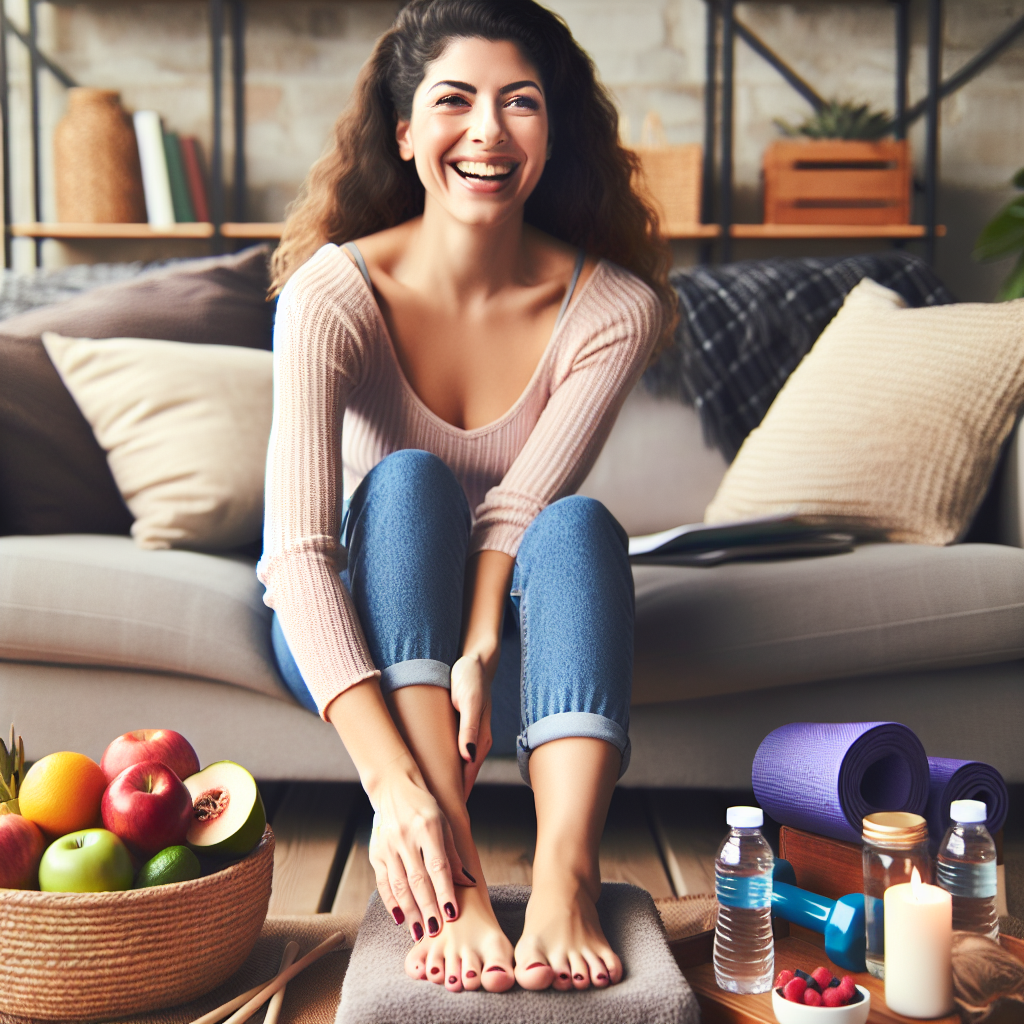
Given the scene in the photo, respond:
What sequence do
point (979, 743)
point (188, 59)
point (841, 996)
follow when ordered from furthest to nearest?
point (188, 59) → point (979, 743) → point (841, 996)

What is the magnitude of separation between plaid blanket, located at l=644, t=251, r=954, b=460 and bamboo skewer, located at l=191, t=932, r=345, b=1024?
1.23 metres

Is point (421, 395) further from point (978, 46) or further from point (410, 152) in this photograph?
point (978, 46)

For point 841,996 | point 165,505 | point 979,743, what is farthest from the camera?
point 165,505

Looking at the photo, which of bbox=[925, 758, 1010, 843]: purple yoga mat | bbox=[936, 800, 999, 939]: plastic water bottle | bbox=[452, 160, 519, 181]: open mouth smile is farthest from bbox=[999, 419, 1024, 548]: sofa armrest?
bbox=[452, 160, 519, 181]: open mouth smile

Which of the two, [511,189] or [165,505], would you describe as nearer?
[511,189]

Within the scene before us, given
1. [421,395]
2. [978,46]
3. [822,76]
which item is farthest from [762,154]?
[421,395]

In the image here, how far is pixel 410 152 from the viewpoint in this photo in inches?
53.7

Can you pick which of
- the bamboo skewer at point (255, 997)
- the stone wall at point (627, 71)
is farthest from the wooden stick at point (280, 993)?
the stone wall at point (627, 71)

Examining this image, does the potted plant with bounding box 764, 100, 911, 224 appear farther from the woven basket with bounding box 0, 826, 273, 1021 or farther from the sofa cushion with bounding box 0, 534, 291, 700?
the woven basket with bounding box 0, 826, 273, 1021

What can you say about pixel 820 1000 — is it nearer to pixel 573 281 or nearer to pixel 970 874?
pixel 970 874

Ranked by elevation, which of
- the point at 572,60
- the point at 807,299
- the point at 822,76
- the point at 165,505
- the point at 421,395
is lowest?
the point at 165,505

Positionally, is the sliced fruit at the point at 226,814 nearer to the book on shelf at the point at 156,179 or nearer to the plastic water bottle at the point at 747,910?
the plastic water bottle at the point at 747,910

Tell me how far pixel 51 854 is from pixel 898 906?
735 mm

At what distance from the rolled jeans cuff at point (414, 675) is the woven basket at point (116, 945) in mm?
208
